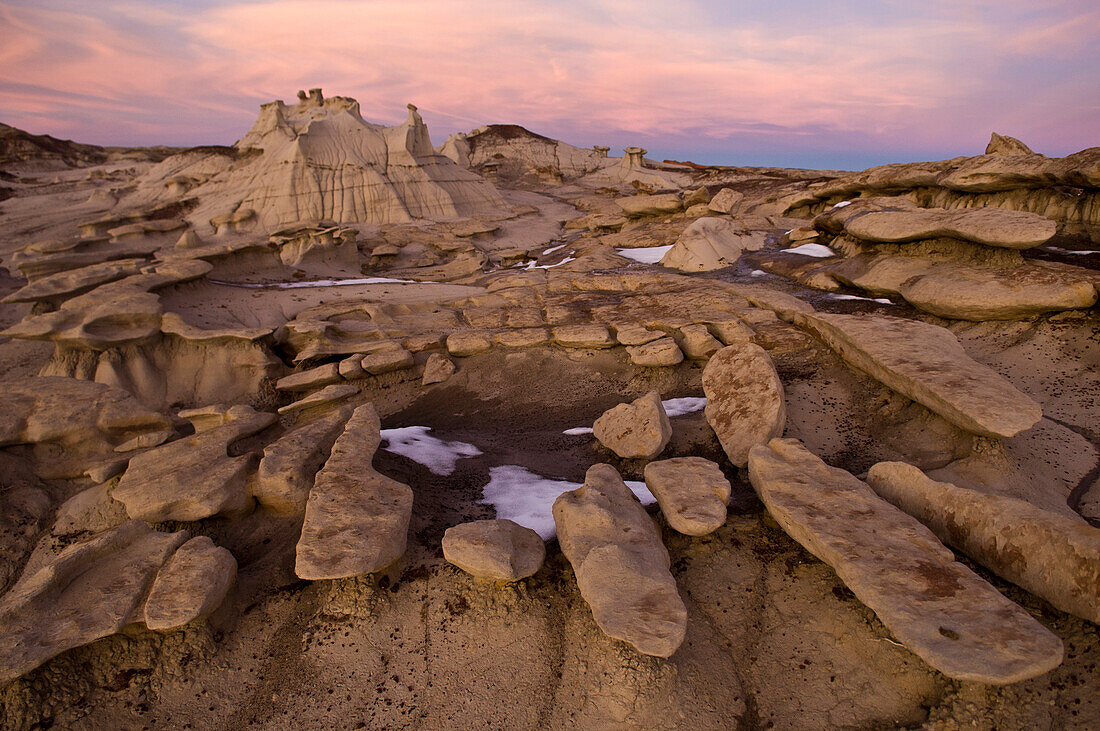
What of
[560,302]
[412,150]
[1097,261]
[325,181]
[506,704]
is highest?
[412,150]

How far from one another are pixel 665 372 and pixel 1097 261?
7276mm

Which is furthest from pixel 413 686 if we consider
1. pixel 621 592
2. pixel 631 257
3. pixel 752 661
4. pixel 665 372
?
pixel 631 257

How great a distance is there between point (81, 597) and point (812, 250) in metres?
13.0

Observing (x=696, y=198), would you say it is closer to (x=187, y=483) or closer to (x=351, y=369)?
(x=351, y=369)

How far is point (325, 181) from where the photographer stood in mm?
21516

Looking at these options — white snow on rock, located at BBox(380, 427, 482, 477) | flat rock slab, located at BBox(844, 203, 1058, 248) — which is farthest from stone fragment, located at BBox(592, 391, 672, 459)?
flat rock slab, located at BBox(844, 203, 1058, 248)

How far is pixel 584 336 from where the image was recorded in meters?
7.77

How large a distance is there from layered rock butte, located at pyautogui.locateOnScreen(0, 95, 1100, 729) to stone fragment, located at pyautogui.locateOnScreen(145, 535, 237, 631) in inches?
0.9

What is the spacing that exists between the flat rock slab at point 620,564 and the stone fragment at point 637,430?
0.95 m

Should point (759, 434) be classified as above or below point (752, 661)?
above

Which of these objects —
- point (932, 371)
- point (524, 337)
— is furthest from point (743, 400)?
point (524, 337)

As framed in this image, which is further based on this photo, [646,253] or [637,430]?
[646,253]

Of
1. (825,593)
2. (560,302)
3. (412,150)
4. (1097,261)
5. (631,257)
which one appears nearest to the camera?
(825,593)

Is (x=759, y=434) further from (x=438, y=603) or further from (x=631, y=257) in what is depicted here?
(x=631, y=257)
